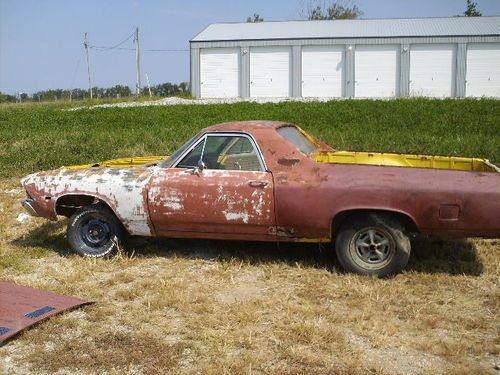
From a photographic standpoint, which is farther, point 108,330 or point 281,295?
point 281,295

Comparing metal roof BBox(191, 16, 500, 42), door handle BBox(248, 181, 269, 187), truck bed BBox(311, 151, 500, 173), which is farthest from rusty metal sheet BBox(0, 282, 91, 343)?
metal roof BBox(191, 16, 500, 42)

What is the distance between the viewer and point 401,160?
21.8 feet

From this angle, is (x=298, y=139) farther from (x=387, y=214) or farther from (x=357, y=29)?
(x=357, y=29)

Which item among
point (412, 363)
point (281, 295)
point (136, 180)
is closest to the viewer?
point (412, 363)

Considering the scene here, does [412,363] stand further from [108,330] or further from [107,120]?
[107,120]

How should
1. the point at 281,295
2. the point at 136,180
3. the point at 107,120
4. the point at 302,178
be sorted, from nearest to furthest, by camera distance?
the point at 281,295
the point at 302,178
the point at 136,180
the point at 107,120

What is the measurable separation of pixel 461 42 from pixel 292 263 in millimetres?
28962

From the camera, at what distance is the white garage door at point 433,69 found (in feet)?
106

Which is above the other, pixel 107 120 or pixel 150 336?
pixel 107 120

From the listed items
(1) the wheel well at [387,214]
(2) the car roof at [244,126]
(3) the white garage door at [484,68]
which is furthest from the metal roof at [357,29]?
(1) the wheel well at [387,214]

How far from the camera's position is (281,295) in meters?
5.22

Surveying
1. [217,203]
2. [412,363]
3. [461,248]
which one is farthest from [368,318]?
[461,248]

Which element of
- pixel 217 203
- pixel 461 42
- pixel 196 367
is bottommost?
pixel 196 367

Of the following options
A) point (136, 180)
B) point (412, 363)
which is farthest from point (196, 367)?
point (136, 180)
